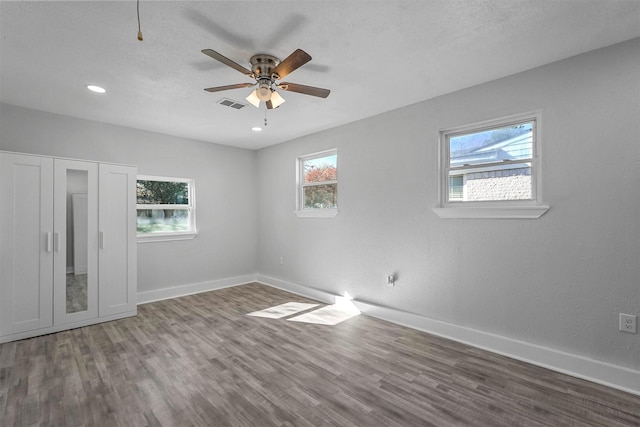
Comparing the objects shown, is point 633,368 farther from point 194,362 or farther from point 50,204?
point 50,204

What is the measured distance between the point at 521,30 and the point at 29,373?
184 inches

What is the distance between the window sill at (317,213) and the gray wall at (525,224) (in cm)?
16

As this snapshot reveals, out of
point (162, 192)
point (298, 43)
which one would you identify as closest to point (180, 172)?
point (162, 192)

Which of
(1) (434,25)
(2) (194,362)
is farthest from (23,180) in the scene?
(1) (434,25)

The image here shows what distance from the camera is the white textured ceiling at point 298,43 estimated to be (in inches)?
72.2

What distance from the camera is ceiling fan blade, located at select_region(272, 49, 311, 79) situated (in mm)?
1913

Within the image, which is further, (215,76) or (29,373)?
(215,76)

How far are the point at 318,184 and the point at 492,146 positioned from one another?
2.50 metres

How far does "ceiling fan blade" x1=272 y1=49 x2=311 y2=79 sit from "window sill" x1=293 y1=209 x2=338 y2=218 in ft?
7.76

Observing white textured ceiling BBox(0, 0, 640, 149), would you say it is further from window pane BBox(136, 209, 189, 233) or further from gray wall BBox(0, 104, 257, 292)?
window pane BBox(136, 209, 189, 233)

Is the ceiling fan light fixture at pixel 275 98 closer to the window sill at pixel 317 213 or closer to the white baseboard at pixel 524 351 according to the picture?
the window sill at pixel 317 213

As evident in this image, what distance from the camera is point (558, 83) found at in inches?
97.3

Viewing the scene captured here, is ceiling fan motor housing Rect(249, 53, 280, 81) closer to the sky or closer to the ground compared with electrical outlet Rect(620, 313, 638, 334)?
closer to the sky

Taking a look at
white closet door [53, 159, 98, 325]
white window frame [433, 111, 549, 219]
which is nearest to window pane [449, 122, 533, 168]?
white window frame [433, 111, 549, 219]
